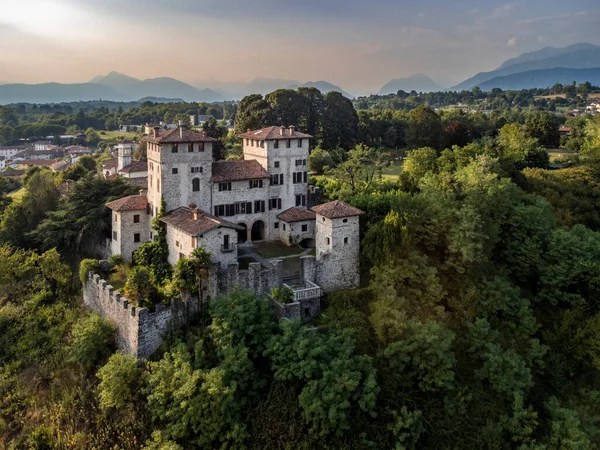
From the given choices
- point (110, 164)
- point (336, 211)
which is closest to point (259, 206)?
point (336, 211)

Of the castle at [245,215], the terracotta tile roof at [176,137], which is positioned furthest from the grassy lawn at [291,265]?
the terracotta tile roof at [176,137]

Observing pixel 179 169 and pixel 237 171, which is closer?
pixel 179 169

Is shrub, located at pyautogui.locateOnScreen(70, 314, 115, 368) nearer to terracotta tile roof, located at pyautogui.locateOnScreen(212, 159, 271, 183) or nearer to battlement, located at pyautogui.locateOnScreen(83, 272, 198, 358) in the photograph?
battlement, located at pyautogui.locateOnScreen(83, 272, 198, 358)

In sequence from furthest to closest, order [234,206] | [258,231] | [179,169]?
[258,231]
[234,206]
[179,169]

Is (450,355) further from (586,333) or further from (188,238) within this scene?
(188,238)

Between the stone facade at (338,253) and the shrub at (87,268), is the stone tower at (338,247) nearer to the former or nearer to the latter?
the stone facade at (338,253)

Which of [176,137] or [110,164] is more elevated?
[176,137]

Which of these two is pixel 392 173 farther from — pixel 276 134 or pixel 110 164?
pixel 110 164
